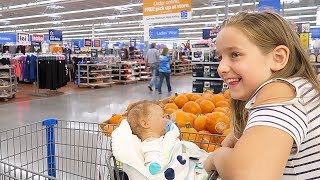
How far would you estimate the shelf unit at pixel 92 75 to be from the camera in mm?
12148

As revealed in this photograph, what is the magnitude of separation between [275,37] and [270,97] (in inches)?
6.2

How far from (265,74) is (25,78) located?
11.2 m

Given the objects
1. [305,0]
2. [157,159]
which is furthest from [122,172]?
[305,0]

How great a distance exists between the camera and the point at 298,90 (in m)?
0.73

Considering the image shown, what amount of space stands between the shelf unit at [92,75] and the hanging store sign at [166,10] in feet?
9.37

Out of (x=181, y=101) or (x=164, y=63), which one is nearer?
(x=181, y=101)

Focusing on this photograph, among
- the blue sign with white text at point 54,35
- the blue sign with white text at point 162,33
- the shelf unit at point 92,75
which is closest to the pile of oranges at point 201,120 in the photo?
the shelf unit at point 92,75

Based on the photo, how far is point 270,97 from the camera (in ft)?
2.37

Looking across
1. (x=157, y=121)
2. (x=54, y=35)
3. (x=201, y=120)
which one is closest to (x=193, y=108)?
(x=201, y=120)

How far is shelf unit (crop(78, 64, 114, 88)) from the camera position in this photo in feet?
39.9

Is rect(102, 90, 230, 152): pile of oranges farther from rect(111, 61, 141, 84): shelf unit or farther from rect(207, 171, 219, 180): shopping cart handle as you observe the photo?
rect(111, 61, 141, 84): shelf unit

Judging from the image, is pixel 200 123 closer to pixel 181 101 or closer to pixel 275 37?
pixel 181 101

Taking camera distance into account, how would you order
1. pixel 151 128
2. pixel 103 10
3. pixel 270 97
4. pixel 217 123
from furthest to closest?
pixel 103 10 → pixel 217 123 → pixel 151 128 → pixel 270 97

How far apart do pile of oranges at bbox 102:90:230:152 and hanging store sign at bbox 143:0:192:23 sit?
7645 millimetres
